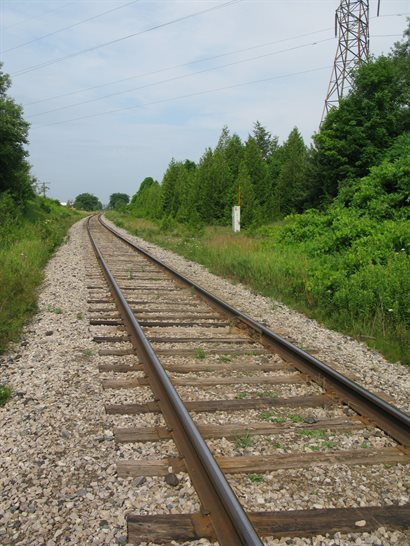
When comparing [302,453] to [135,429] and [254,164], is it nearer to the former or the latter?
[135,429]

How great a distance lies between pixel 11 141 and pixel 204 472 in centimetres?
3014

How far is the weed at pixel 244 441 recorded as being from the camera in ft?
12.1

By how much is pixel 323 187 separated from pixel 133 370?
72.0 feet

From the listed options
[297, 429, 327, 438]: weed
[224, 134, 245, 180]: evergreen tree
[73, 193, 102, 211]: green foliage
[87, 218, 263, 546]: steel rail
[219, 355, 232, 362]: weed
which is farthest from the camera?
[73, 193, 102, 211]: green foliage

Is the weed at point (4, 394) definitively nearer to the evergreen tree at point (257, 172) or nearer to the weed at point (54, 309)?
the weed at point (54, 309)

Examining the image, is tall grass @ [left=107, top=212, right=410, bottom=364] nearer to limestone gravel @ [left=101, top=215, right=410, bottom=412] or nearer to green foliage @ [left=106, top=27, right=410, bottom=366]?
green foliage @ [left=106, top=27, right=410, bottom=366]

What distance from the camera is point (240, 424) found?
13.1ft

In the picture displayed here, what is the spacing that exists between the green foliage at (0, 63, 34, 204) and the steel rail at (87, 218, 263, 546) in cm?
2737

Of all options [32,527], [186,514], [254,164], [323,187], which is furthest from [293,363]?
[254,164]

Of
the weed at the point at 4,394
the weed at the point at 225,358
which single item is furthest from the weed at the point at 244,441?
the weed at the point at 4,394

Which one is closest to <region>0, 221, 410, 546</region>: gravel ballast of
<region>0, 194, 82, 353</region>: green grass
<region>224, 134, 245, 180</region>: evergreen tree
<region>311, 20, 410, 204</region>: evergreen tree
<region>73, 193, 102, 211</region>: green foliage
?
<region>0, 194, 82, 353</region>: green grass

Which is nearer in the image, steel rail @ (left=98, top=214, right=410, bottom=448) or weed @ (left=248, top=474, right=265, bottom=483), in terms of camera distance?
weed @ (left=248, top=474, right=265, bottom=483)

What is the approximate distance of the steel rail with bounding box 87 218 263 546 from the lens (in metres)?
2.56

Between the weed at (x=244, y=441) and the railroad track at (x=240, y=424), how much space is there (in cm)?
1
